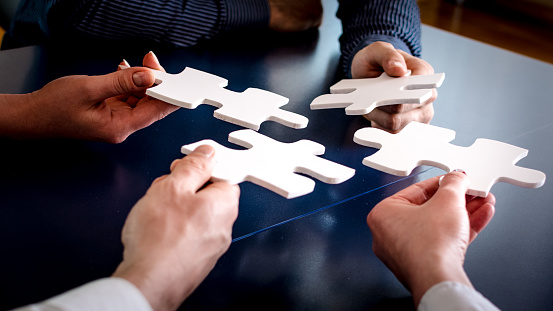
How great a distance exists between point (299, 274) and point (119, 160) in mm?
487

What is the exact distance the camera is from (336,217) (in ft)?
3.36

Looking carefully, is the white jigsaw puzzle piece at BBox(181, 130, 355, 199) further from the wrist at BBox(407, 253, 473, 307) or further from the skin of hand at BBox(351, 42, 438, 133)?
the skin of hand at BBox(351, 42, 438, 133)

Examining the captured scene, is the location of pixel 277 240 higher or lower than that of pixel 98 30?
lower

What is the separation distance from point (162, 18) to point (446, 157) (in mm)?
1010

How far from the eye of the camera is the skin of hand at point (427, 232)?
77 centimetres

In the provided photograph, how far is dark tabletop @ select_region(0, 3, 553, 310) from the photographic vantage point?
838mm

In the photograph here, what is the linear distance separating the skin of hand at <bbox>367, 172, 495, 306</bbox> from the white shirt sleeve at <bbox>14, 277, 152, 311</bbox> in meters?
0.38

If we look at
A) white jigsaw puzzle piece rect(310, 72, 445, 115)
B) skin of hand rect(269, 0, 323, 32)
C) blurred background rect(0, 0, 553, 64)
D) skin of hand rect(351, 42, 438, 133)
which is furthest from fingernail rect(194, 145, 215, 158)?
blurred background rect(0, 0, 553, 64)

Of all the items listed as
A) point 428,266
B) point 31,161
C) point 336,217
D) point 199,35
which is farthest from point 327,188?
point 199,35

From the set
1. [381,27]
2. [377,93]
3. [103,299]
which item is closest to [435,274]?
[103,299]

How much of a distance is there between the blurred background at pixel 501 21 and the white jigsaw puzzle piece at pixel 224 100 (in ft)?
12.2

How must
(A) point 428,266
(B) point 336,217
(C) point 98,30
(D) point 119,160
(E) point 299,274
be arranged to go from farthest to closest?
(C) point 98,30, (D) point 119,160, (B) point 336,217, (E) point 299,274, (A) point 428,266

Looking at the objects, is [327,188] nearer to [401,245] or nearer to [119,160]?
[401,245]

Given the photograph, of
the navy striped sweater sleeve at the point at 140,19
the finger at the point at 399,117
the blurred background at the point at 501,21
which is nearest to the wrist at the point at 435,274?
the finger at the point at 399,117
